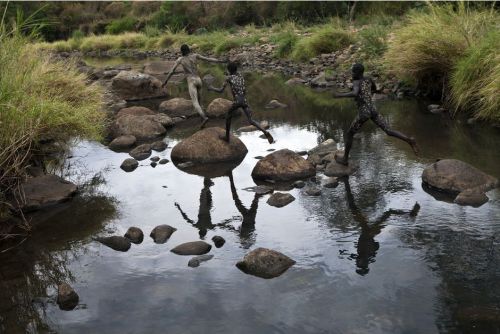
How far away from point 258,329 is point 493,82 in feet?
21.5

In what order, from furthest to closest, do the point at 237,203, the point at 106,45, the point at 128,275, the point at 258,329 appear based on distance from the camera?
the point at 106,45 → the point at 237,203 → the point at 128,275 → the point at 258,329

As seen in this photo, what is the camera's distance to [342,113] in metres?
11.8

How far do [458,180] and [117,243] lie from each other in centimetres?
396

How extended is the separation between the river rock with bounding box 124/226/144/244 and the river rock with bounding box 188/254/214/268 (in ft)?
2.66

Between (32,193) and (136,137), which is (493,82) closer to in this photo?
(136,137)

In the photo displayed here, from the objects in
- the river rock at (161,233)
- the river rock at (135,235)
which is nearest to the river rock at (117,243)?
the river rock at (135,235)

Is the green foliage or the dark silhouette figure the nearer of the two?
the dark silhouette figure

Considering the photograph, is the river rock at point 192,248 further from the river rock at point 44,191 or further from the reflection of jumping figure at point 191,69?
the reflection of jumping figure at point 191,69

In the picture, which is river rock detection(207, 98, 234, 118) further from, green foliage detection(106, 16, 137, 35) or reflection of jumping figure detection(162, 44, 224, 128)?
green foliage detection(106, 16, 137, 35)

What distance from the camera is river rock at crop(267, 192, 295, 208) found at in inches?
253

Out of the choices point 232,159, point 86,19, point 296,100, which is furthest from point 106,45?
point 232,159

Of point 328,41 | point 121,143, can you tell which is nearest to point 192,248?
point 121,143

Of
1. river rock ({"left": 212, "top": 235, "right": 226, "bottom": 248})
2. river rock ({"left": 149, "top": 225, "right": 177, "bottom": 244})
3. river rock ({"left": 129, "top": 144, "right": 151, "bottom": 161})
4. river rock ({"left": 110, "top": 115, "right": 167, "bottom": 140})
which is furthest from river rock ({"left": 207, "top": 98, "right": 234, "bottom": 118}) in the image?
river rock ({"left": 212, "top": 235, "right": 226, "bottom": 248})

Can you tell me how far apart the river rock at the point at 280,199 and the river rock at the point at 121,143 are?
3.92 metres
